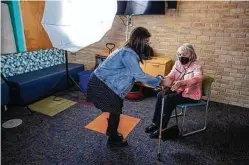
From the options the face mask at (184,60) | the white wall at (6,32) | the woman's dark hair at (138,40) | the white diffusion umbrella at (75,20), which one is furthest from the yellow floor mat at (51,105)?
the white wall at (6,32)

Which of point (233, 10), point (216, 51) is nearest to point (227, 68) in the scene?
point (216, 51)

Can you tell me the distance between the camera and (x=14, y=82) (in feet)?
9.64

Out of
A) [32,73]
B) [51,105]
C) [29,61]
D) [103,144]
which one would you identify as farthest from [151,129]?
[29,61]

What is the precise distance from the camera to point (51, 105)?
3.19 meters

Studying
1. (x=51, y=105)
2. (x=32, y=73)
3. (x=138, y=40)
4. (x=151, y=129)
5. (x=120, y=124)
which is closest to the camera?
(x=138, y=40)

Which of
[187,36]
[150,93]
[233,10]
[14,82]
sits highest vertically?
[233,10]

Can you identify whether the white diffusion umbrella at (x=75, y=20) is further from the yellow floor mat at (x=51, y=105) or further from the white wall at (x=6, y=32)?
the white wall at (x=6, y=32)

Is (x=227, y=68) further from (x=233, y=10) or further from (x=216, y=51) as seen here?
(x=233, y=10)

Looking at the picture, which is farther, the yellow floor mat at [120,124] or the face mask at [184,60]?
the yellow floor mat at [120,124]

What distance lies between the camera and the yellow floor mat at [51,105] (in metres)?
3.00

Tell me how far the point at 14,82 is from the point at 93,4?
5.10 feet

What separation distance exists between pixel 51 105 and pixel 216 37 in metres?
2.77

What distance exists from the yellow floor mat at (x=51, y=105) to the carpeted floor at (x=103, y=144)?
0.41ft

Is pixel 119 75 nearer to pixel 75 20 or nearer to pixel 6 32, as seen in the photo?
pixel 6 32
